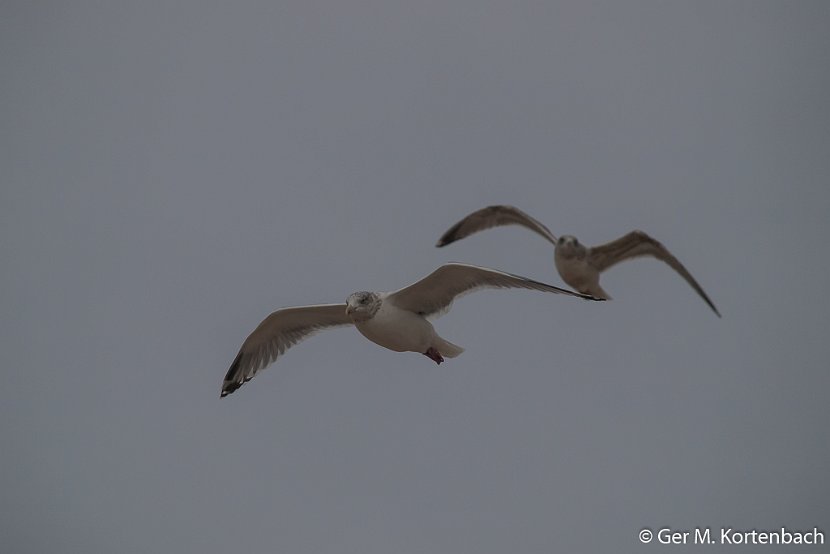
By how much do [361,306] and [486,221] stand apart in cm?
292

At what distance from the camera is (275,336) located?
40.6 ft

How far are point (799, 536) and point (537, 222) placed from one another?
4453 mm

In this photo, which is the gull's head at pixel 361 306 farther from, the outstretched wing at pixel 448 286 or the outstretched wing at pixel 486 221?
the outstretched wing at pixel 486 221

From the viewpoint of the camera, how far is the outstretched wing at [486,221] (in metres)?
13.2

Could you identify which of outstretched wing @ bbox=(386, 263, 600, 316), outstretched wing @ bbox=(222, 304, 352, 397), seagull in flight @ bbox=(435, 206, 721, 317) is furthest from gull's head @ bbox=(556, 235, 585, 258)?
outstretched wing @ bbox=(222, 304, 352, 397)

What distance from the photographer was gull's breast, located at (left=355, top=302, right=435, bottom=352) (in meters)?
11.1

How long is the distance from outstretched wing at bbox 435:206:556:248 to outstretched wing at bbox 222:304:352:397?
6.25 ft

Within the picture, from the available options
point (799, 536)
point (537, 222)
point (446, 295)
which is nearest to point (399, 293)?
point (446, 295)

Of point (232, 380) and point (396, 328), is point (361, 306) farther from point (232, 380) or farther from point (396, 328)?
point (232, 380)

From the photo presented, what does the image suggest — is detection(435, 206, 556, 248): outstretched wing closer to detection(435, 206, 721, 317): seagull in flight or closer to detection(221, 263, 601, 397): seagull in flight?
detection(435, 206, 721, 317): seagull in flight

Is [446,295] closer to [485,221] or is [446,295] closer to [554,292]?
[554,292]

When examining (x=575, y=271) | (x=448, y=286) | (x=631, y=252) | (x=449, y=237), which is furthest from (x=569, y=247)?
(x=449, y=237)

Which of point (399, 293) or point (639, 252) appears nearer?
point (399, 293)

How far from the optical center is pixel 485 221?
44.0 ft
